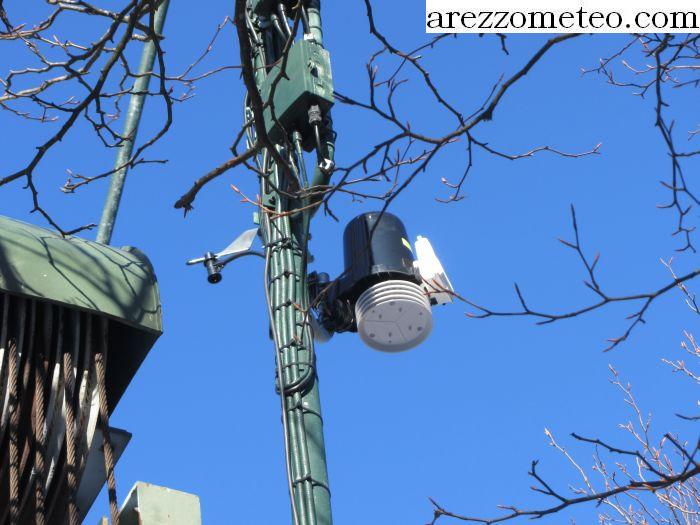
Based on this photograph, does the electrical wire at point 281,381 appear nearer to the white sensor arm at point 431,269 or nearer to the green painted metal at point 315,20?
the white sensor arm at point 431,269

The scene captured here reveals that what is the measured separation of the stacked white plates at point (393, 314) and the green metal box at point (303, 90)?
0.69 metres

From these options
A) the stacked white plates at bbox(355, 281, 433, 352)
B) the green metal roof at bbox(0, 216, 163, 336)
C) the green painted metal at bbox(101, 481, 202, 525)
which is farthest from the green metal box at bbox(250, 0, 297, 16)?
the green painted metal at bbox(101, 481, 202, 525)

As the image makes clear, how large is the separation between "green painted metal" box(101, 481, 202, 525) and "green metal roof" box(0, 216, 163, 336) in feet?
1.84

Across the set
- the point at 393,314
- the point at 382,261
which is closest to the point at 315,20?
the point at 382,261

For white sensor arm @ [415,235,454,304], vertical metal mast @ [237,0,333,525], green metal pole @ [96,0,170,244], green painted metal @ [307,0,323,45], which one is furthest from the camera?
green painted metal @ [307,0,323,45]

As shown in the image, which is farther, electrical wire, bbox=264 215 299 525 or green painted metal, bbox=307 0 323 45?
green painted metal, bbox=307 0 323 45

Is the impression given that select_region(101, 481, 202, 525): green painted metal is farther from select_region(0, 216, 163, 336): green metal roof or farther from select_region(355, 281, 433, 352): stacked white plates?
select_region(355, 281, 433, 352): stacked white plates

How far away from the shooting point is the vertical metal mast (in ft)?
12.4

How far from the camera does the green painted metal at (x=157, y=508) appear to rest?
3781 mm

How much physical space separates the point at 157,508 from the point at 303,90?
68.1 inches

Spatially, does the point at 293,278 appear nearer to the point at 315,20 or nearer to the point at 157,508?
the point at 157,508

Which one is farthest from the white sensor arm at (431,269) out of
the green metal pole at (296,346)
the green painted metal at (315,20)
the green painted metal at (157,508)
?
the green painted metal at (157,508)

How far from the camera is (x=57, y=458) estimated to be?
138 inches

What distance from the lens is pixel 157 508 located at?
3.81m
